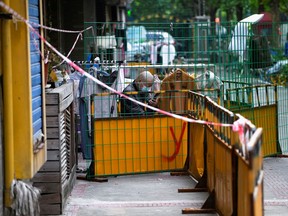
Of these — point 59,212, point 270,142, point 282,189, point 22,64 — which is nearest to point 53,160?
point 59,212

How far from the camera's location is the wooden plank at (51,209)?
8.95 meters

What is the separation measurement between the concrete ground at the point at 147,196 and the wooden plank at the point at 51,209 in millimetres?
137

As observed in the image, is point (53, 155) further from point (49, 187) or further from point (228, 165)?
point (228, 165)

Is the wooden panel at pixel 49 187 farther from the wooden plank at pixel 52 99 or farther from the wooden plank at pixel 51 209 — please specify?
the wooden plank at pixel 52 99

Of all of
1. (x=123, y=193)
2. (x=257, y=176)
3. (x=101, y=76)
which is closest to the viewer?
(x=257, y=176)

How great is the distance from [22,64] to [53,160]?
2.51 m

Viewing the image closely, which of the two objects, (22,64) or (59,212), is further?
(59,212)

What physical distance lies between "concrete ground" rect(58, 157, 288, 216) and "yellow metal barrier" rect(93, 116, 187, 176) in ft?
0.68

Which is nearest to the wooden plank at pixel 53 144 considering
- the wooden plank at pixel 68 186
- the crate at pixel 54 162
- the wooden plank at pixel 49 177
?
the crate at pixel 54 162

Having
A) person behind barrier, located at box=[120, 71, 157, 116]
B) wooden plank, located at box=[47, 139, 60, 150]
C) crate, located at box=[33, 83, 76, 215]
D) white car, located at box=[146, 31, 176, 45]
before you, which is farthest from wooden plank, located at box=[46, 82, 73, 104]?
white car, located at box=[146, 31, 176, 45]

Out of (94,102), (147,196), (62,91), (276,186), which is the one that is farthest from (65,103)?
(276,186)

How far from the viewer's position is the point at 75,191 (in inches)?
412

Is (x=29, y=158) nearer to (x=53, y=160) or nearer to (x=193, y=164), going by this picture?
(x=53, y=160)

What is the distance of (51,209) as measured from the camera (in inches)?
352
